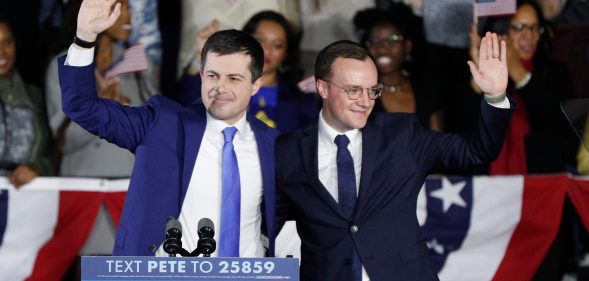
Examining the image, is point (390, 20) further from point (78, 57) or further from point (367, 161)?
point (78, 57)

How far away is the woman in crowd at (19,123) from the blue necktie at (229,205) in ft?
8.33

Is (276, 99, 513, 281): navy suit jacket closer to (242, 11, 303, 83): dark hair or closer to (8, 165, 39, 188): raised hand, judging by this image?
(8, 165, 39, 188): raised hand

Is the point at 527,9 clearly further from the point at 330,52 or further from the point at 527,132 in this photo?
the point at 330,52

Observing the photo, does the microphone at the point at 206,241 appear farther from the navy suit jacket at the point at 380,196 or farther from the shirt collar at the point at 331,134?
the shirt collar at the point at 331,134

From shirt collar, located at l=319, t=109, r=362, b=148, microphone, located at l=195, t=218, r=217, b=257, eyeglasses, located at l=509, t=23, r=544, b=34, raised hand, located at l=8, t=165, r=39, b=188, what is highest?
eyeglasses, located at l=509, t=23, r=544, b=34

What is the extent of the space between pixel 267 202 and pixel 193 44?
9.50ft

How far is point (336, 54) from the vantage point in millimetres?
4070

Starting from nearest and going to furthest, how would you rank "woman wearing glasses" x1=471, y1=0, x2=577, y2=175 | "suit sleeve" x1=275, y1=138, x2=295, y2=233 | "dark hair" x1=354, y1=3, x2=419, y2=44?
"suit sleeve" x1=275, y1=138, x2=295, y2=233 < "woman wearing glasses" x1=471, y1=0, x2=577, y2=175 < "dark hair" x1=354, y1=3, x2=419, y2=44

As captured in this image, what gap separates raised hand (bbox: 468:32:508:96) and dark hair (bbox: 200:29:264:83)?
77 centimetres

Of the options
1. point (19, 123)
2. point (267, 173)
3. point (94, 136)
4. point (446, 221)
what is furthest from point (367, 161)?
point (19, 123)

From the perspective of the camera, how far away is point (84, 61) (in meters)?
3.73

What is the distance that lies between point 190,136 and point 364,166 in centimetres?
63

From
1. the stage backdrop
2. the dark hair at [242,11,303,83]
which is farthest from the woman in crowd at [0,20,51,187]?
the dark hair at [242,11,303,83]

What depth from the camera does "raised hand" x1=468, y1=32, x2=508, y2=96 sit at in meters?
3.77
